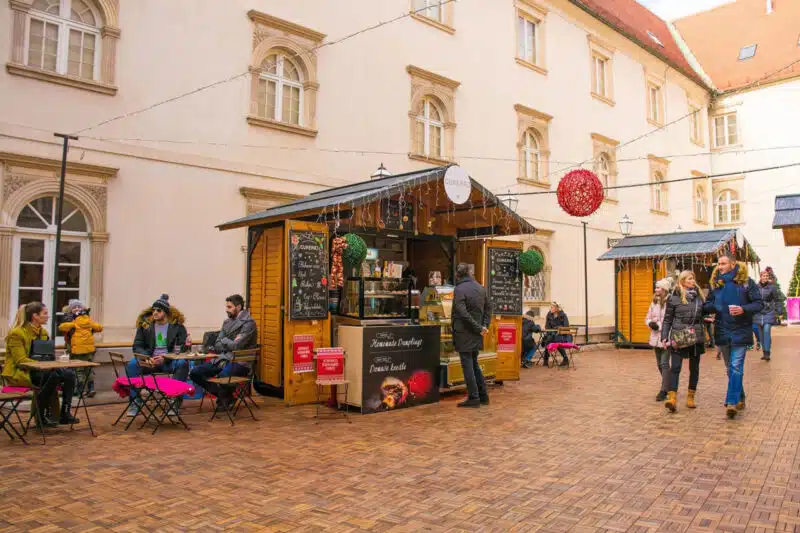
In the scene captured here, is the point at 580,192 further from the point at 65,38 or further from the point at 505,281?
the point at 65,38

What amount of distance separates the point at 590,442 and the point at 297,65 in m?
9.80

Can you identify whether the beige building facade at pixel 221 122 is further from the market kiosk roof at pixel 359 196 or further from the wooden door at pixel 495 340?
the wooden door at pixel 495 340

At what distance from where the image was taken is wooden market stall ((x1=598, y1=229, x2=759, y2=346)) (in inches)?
674

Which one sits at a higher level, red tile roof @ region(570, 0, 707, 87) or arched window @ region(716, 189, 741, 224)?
red tile roof @ region(570, 0, 707, 87)

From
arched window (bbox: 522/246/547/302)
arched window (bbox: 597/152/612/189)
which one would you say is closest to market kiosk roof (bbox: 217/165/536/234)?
arched window (bbox: 522/246/547/302)

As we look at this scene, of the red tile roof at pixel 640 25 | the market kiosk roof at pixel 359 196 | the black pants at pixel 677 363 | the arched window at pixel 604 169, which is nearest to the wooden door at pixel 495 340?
the market kiosk roof at pixel 359 196

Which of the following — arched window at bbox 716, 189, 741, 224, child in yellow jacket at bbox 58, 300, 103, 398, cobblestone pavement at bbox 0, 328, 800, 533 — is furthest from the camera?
arched window at bbox 716, 189, 741, 224

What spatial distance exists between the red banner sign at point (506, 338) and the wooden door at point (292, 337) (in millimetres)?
3248

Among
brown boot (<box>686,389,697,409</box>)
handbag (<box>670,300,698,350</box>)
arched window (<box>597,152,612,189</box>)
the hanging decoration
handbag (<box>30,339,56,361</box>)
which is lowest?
brown boot (<box>686,389,697,409</box>)

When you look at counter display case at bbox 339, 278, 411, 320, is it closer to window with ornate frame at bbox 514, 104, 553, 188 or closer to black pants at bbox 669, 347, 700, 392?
black pants at bbox 669, 347, 700, 392

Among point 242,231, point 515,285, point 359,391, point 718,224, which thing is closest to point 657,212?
point 718,224

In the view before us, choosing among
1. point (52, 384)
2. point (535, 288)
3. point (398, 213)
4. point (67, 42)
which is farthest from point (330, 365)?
point (535, 288)

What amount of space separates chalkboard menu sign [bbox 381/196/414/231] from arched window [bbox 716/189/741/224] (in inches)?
991

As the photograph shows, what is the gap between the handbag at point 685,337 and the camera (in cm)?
720
